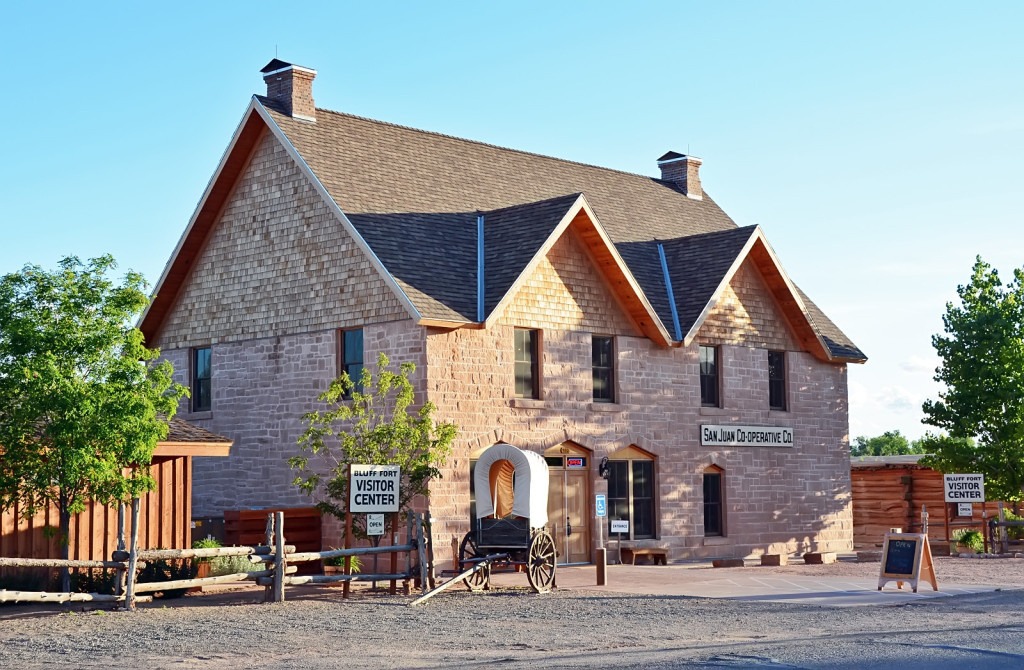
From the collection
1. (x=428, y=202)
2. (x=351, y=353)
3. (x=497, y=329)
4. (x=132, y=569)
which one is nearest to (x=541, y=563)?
(x=497, y=329)

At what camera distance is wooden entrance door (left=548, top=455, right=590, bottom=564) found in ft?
87.1

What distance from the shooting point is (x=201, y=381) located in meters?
29.1

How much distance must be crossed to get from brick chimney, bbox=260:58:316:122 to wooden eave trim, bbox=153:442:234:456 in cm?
871

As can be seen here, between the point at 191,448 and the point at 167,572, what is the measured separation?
2.25 meters

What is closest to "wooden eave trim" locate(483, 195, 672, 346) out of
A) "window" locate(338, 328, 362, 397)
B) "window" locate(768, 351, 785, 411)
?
"window" locate(338, 328, 362, 397)

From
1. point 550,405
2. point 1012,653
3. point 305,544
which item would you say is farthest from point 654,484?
point 1012,653

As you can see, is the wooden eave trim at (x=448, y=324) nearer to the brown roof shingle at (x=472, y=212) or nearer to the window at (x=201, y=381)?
the brown roof shingle at (x=472, y=212)

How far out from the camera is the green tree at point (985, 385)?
33500 millimetres

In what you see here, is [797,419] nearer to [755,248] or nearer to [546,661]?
[755,248]

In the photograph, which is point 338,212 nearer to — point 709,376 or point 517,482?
point 517,482

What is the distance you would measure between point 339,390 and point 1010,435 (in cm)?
1936

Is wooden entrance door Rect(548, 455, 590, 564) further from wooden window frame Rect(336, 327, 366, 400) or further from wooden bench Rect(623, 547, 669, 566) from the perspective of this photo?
wooden window frame Rect(336, 327, 366, 400)

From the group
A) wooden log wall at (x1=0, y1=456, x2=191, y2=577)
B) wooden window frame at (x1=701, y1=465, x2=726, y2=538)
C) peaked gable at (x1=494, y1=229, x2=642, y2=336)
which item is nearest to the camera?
wooden log wall at (x1=0, y1=456, x2=191, y2=577)

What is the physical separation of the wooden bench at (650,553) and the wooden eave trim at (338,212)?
24.3 feet
